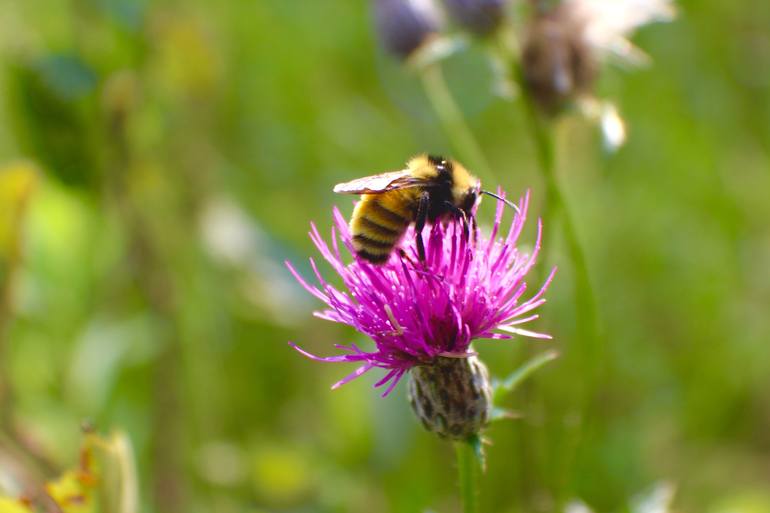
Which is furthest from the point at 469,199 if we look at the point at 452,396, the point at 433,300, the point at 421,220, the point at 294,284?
the point at 294,284

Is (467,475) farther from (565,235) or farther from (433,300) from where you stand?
(565,235)

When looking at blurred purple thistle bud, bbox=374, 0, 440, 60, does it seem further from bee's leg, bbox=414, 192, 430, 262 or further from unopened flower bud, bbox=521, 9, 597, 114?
bee's leg, bbox=414, 192, 430, 262

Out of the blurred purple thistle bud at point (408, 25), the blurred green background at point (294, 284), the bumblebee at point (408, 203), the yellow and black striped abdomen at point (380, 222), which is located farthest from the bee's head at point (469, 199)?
the blurred purple thistle bud at point (408, 25)

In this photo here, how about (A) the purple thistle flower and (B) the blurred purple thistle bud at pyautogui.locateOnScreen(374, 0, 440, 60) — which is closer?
(A) the purple thistle flower

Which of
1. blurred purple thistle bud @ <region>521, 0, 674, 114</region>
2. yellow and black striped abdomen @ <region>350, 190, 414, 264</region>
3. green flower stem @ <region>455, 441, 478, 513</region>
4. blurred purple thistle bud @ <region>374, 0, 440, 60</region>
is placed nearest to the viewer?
green flower stem @ <region>455, 441, 478, 513</region>

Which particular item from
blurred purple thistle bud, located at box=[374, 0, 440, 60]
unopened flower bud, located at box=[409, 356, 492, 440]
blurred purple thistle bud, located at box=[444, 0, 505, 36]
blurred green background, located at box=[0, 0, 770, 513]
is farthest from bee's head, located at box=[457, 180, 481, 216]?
blurred purple thistle bud, located at box=[374, 0, 440, 60]

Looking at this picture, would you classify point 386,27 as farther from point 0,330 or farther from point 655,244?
point 655,244

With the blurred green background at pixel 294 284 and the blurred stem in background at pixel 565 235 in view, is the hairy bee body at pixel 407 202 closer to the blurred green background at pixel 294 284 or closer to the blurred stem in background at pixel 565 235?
the blurred stem in background at pixel 565 235

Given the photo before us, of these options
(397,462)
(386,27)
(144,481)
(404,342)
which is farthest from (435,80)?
(144,481)
